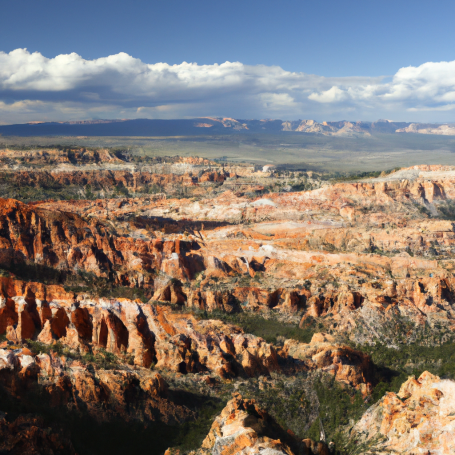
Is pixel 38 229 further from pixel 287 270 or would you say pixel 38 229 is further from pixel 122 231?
pixel 287 270

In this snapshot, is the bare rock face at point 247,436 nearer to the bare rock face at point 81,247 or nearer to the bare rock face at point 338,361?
the bare rock face at point 338,361

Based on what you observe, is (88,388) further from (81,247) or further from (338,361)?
(81,247)

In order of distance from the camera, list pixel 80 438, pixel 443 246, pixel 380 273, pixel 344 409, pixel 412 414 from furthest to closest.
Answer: pixel 443 246 < pixel 380 273 < pixel 344 409 < pixel 80 438 < pixel 412 414

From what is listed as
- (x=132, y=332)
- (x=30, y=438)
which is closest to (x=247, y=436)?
(x=30, y=438)

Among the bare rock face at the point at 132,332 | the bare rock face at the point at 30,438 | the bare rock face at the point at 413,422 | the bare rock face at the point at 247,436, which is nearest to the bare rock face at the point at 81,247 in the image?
the bare rock face at the point at 132,332

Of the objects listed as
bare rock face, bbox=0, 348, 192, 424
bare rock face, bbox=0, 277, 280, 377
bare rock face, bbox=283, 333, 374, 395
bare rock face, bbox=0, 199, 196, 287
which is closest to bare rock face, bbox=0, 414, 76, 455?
bare rock face, bbox=0, 348, 192, 424

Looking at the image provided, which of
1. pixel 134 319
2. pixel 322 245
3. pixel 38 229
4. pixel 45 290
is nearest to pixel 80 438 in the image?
pixel 134 319

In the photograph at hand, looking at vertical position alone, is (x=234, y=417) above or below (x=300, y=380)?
above
